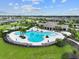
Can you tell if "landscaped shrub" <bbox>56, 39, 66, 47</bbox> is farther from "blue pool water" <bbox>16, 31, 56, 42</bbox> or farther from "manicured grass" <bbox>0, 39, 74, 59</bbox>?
"blue pool water" <bbox>16, 31, 56, 42</bbox>

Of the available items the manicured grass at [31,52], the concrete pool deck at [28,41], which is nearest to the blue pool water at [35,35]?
the concrete pool deck at [28,41]

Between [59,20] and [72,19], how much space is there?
36cm

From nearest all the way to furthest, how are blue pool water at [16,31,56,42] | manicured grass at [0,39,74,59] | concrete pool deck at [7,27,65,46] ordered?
manicured grass at [0,39,74,59]
concrete pool deck at [7,27,65,46]
blue pool water at [16,31,56,42]

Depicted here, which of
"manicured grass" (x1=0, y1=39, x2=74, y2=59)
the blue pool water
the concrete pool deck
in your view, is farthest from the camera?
the blue pool water

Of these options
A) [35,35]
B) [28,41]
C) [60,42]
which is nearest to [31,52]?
[28,41]

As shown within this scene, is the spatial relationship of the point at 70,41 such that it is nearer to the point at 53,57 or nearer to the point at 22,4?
the point at 53,57

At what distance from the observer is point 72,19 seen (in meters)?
3.64

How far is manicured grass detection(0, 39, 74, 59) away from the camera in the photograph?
127 inches

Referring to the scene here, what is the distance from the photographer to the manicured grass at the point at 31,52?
127 inches

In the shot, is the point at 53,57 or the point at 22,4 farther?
the point at 22,4

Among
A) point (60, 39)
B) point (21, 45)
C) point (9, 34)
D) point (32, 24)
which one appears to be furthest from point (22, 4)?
point (60, 39)

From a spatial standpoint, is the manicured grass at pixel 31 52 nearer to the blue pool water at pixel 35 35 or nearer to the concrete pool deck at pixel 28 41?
the concrete pool deck at pixel 28 41

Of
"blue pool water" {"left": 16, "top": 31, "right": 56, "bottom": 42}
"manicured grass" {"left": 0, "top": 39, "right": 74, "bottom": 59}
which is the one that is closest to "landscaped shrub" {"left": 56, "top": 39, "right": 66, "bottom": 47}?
"manicured grass" {"left": 0, "top": 39, "right": 74, "bottom": 59}

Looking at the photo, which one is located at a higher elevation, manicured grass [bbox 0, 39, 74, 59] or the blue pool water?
the blue pool water
